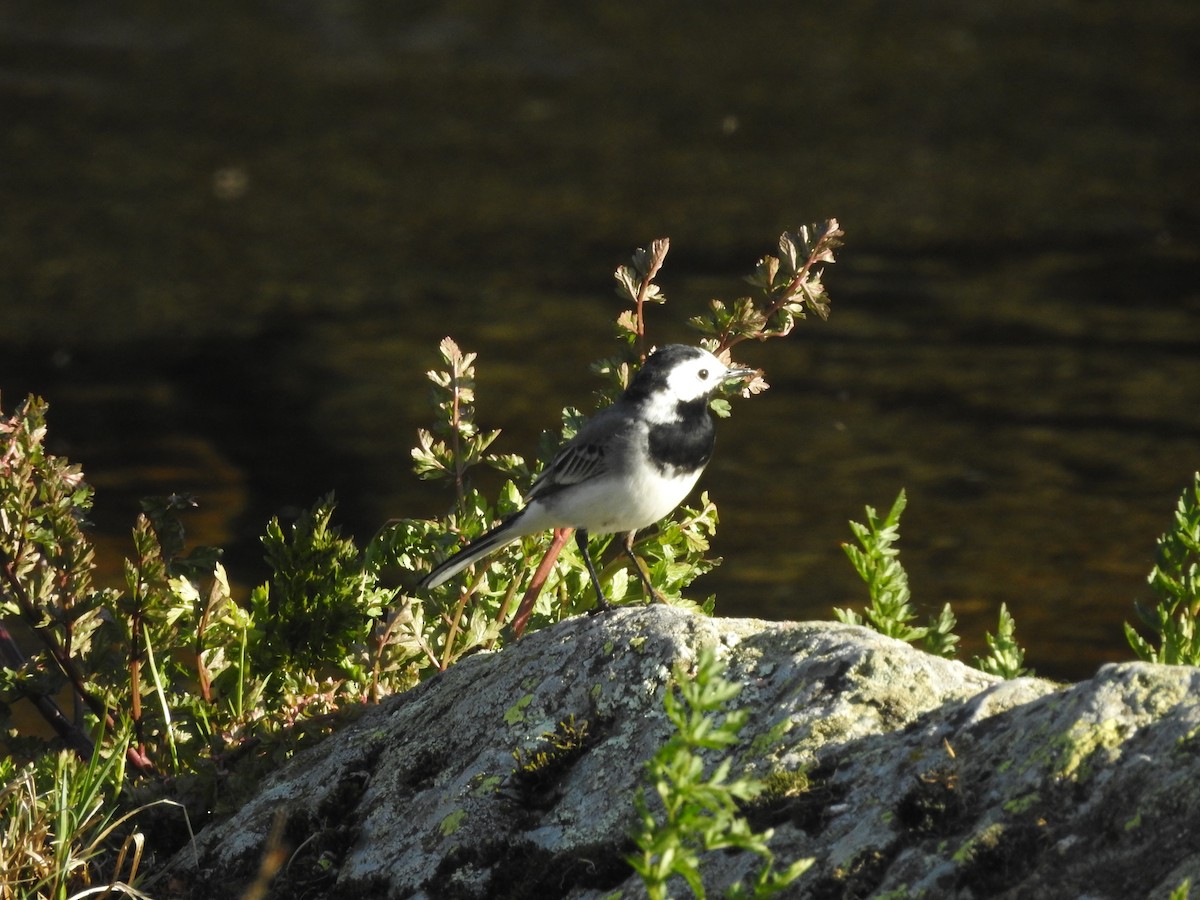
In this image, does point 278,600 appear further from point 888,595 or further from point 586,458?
point 888,595

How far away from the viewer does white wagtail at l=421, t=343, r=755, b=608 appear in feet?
17.7

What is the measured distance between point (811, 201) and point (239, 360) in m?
6.29

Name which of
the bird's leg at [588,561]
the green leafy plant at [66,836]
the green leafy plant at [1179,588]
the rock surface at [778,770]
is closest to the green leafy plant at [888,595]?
the green leafy plant at [1179,588]

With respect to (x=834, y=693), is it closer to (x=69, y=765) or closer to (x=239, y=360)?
(x=69, y=765)

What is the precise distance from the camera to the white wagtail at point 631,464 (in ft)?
17.7

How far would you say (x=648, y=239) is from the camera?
15.9 metres

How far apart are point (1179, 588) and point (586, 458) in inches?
74.8

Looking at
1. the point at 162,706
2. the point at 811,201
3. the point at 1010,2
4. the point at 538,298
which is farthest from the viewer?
the point at 1010,2

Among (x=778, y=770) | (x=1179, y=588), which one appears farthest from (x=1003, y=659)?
(x=778, y=770)


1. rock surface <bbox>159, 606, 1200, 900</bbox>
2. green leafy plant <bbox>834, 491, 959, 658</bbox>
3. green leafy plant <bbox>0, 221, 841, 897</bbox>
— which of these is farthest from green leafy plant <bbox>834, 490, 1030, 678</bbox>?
rock surface <bbox>159, 606, 1200, 900</bbox>

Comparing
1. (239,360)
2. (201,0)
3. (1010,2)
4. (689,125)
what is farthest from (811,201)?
(201,0)

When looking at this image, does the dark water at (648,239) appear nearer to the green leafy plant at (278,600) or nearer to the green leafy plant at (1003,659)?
the green leafy plant at (1003,659)

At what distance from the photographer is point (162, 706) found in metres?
5.11

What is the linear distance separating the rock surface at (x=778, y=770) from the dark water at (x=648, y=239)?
15.8 feet
